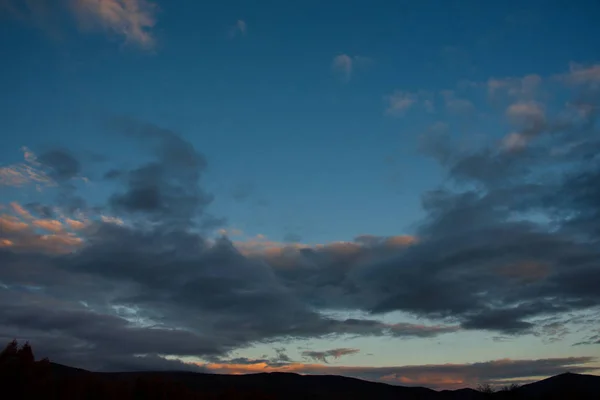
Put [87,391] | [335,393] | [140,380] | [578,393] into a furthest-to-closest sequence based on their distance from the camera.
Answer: [335,393] < [578,393] < [140,380] < [87,391]

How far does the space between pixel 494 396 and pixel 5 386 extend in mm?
71127

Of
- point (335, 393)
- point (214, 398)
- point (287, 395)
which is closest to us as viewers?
point (214, 398)

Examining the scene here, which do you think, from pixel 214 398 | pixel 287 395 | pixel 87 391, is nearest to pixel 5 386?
pixel 87 391

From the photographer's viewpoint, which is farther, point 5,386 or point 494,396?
point 494,396

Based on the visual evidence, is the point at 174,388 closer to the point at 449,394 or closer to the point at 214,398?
the point at 214,398

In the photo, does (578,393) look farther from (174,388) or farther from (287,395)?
(287,395)

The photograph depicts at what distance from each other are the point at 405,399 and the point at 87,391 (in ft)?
445

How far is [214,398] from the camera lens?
66.2m

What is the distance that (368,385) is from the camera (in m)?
192

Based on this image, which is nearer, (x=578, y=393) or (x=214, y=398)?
(x=214, y=398)

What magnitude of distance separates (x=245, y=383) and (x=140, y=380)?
13046 centimetres

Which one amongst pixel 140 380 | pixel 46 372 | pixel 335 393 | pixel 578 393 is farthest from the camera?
pixel 335 393

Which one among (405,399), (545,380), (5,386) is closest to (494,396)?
(5,386)

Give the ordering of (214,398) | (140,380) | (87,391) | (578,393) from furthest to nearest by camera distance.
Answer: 1. (578,393)
2. (214,398)
3. (140,380)
4. (87,391)
